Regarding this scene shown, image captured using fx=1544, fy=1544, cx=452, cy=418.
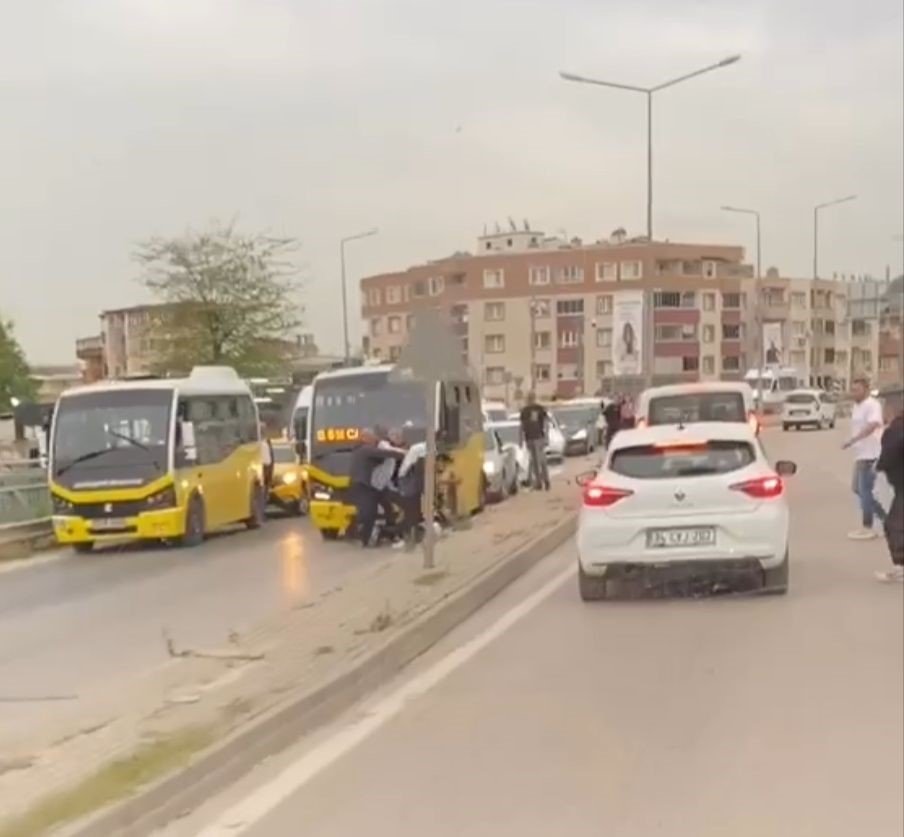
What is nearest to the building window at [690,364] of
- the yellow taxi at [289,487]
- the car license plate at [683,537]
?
the yellow taxi at [289,487]

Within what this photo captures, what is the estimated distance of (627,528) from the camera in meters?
13.5

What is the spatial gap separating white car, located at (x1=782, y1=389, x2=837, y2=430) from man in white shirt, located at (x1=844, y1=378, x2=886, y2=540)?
4613cm

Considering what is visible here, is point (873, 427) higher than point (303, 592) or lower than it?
higher

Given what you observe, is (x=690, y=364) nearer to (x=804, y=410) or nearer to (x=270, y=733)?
(x=804, y=410)

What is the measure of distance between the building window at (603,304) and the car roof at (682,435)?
96.9m

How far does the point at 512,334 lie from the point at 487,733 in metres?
103

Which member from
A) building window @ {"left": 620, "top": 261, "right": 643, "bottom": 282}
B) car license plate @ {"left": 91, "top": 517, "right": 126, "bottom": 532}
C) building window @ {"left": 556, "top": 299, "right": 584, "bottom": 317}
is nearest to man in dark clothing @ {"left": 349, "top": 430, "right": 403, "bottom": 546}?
car license plate @ {"left": 91, "top": 517, "right": 126, "bottom": 532}

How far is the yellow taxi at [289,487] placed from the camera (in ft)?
94.6

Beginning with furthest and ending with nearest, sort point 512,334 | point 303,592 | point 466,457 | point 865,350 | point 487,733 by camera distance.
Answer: point 865,350 < point 512,334 < point 466,457 < point 303,592 < point 487,733

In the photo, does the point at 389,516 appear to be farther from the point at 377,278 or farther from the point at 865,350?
the point at 865,350

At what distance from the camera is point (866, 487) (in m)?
18.0

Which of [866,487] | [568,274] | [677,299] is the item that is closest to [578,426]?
[866,487]

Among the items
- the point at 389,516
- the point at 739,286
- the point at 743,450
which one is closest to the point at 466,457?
the point at 389,516

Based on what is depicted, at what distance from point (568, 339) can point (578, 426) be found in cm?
6836
